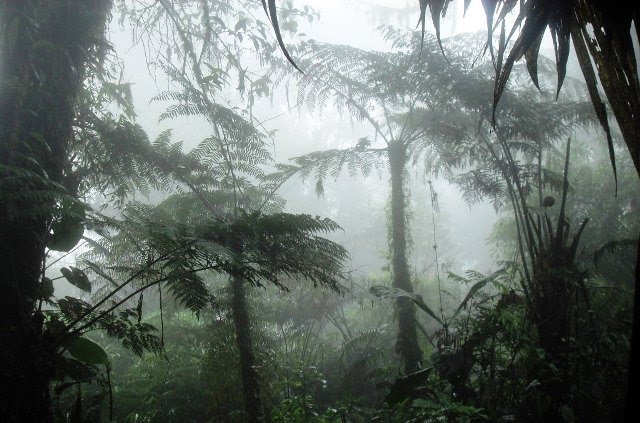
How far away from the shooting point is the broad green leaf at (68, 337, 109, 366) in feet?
6.04

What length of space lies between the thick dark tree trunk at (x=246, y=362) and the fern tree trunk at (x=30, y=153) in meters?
1.31

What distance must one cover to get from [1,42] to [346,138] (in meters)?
26.3

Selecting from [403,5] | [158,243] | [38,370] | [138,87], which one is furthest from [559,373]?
[138,87]

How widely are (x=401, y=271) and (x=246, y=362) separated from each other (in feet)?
7.22

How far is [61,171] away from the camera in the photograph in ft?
6.66

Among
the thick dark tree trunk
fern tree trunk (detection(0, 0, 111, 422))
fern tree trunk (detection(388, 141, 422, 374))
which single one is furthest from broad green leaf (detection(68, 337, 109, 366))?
fern tree trunk (detection(388, 141, 422, 374))

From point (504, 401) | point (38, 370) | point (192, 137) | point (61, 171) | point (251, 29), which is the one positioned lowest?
point (504, 401)

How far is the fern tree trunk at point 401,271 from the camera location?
4070 millimetres

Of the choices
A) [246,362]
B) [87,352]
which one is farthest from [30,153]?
[246,362]

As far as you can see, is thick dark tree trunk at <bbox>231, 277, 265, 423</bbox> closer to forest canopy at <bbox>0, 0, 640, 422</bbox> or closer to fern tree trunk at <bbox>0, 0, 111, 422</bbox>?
forest canopy at <bbox>0, 0, 640, 422</bbox>

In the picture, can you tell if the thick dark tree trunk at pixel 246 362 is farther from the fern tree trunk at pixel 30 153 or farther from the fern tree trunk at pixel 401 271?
the fern tree trunk at pixel 401 271

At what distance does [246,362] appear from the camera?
9.82 ft

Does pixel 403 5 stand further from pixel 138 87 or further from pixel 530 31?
pixel 138 87

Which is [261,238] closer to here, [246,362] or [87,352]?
[87,352]
